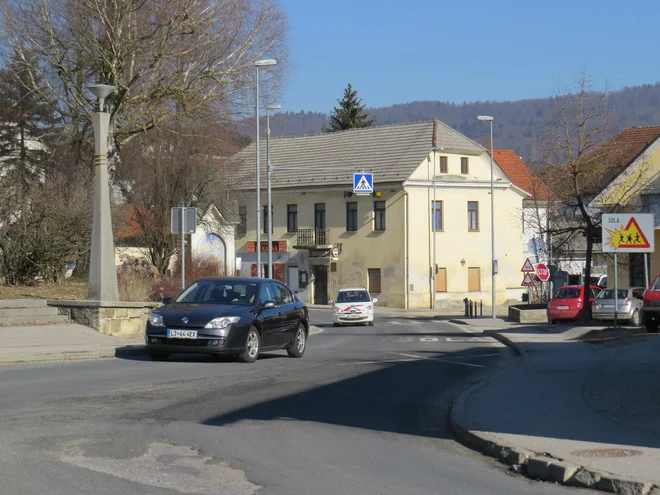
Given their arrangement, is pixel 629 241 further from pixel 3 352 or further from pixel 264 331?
pixel 3 352

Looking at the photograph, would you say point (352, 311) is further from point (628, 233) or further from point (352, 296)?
point (628, 233)

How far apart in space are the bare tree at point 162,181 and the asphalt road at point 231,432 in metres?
29.5

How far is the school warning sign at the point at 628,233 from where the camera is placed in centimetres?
2594

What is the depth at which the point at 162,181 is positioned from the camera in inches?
1812

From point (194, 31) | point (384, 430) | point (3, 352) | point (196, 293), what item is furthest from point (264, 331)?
point (194, 31)

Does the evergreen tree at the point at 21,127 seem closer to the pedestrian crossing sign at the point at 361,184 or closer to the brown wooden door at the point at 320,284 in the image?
the pedestrian crossing sign at the point at 361,184

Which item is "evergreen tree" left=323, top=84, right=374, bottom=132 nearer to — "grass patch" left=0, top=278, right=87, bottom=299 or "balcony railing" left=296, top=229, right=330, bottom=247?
"balcony railing" left=296, top=229, right=330, bottom=247

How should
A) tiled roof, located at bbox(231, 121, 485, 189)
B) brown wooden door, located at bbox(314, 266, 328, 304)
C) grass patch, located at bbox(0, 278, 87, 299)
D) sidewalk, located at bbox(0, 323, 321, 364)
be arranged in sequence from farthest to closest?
brown wooden door, located at bbox(314, 266, 328, 304) < tiled roof, located at bbox(231, 121, 485, 189) < grass patch, located at bbox(0, 278, 87, 299) < sidewalk, located at bbox(0, 323, 321, 364)

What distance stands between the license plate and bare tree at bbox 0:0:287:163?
618 inches

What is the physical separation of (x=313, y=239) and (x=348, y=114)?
31589mm

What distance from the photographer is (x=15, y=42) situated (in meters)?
30.9

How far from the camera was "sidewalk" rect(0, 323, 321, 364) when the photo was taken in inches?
634

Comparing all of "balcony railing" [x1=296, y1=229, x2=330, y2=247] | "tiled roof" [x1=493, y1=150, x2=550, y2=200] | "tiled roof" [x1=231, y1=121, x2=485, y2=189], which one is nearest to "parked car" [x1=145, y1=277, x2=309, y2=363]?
"tiled roof" [x1=231, y1=121, x2=485, y2=189]

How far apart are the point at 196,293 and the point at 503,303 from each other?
5111cm
